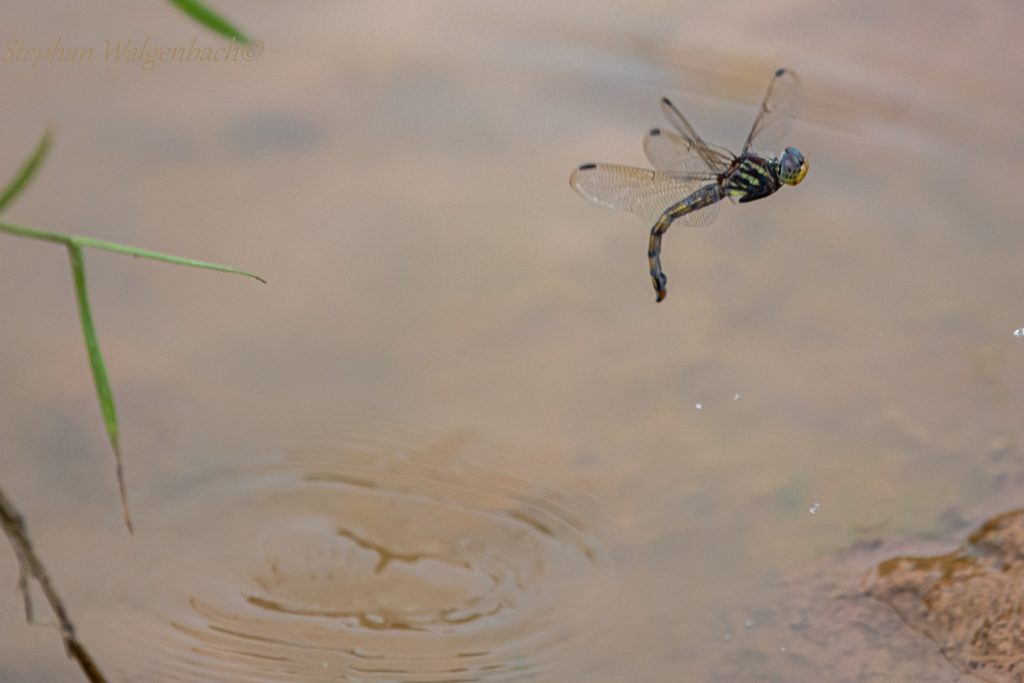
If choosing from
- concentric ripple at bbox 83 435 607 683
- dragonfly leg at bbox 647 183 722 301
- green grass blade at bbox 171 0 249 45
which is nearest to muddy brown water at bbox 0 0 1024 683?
concentric ripple at bbox 83 435 607 683

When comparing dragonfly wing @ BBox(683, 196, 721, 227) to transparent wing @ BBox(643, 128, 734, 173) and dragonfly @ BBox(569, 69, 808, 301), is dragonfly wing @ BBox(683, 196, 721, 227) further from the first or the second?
transparent wing @ BBox(643, 128, 734, 173)

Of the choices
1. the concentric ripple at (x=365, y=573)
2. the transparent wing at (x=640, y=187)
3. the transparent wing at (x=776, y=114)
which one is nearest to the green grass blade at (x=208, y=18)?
the concentric ripple at (x=365, y=573)

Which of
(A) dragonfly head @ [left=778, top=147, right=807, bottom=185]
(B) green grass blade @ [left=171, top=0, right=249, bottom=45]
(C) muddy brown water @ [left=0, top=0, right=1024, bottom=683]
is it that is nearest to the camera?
(B) green grass blade @ [left=171, top=0, right=249, bottom=45]

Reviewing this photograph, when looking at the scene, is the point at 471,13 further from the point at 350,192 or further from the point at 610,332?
the point at 610,332

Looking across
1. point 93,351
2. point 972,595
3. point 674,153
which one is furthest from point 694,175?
point 93,351

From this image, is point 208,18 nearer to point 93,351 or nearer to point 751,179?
point 93,351

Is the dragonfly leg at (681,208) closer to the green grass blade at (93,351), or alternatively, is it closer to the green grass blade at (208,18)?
the green grass blade at (93,351)

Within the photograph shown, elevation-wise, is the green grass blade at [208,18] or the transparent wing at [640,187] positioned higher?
the transparent wing at [640,187]

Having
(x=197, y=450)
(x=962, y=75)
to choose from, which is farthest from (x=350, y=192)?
(x=962, y=75)
